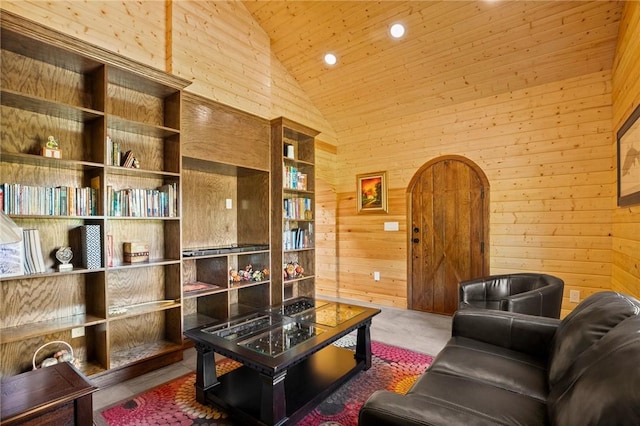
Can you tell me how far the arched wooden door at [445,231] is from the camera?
3.98 meters

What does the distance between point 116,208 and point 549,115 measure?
14.8 ft

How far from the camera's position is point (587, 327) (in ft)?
4.65

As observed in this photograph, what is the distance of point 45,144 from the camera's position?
2.31 m

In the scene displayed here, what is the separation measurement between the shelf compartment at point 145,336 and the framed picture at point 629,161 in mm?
3886

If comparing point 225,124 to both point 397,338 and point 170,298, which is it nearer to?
point 170,298

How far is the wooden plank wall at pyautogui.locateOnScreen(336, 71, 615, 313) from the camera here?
328 cm

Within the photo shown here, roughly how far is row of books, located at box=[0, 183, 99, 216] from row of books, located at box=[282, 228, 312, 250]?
6.40ft

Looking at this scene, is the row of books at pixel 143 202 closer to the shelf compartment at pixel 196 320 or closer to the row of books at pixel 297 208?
the shelf compartment at pixel 196 320

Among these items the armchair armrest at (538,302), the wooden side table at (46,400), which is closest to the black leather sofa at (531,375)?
the armchair armrest at (538,302)

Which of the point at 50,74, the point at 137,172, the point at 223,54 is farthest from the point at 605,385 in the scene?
the point at 223,54

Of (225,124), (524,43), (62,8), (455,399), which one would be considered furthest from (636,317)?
(62,8)

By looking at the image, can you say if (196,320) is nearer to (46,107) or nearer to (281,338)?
(281,338)

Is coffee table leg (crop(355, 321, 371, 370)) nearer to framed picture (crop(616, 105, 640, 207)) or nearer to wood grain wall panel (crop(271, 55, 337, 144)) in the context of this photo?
framed picture (crop(616, 105, 640, 207))

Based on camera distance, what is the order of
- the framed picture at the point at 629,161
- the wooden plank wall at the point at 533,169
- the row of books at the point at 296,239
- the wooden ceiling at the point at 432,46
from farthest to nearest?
the row of books at the point at 296,239
the wooden plank wall at the point at 533,169
the wooden ceiling at the point at 432,46
the framed picture at the point at 629,161
